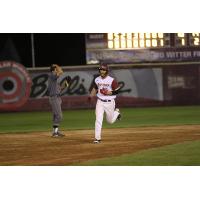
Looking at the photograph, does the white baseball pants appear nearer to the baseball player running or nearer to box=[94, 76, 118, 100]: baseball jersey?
the baseball player running

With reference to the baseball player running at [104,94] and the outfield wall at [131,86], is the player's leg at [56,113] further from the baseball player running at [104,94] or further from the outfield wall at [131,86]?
the outfield wall at [131,86]

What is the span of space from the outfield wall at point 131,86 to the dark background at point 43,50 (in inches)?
40.0

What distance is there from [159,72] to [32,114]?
3933 millimetres

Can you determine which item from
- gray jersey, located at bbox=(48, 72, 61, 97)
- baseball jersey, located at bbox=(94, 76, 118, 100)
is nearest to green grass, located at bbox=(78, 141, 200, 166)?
baseball jersey, located at bbox=(94, 76, 118, 100)

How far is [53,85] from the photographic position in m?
11.7

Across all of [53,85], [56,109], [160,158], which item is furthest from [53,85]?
[160,158]

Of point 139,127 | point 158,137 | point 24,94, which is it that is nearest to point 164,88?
point 139,127

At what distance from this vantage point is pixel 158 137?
11039 millimetres

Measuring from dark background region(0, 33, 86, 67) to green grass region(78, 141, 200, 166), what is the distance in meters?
10.6

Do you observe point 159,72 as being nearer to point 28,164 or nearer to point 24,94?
point 24,94

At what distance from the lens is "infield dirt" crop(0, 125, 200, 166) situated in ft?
29.8

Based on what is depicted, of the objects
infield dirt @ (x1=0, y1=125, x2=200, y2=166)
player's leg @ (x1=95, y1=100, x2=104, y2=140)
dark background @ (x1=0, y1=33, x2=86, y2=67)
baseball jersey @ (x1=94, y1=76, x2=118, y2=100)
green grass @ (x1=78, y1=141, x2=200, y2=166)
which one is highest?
dark background @ (x1=0, y1=33, x2=86, y2=67)

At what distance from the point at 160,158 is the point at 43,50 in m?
12.5

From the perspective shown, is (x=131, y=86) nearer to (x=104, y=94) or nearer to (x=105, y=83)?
(x=104, y=94)
